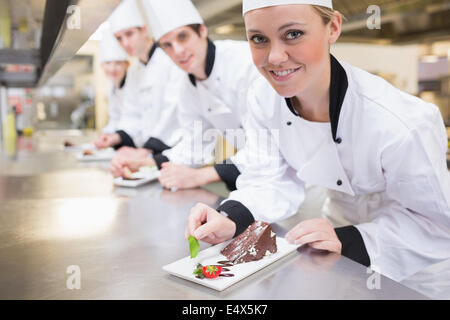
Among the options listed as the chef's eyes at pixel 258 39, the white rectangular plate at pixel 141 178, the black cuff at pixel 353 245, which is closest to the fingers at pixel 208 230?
the black cuff at pixel 353 245

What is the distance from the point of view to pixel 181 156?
1.83 metres

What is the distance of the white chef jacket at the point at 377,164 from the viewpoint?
2.89 feet

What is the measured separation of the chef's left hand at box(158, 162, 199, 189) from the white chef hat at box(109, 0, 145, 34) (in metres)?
1.12

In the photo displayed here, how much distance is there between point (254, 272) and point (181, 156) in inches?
45.7

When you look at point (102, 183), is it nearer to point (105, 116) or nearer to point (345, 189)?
point (345, 189)

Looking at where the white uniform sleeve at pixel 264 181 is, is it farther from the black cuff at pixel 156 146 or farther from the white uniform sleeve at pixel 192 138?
the black cuff at pixel 156 146

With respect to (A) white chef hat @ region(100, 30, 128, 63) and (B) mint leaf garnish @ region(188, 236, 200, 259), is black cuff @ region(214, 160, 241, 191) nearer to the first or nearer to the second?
(B) mint leaf garnish @ region(188, 236, 200, 259)

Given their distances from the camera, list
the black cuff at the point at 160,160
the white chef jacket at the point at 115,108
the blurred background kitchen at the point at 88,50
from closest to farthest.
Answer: the blurred background kitchen at the point at 88,50
the black cuff at the point at 160,160
the white chef jacket at the point at 115,108

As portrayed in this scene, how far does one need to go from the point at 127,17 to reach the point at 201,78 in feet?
2.88

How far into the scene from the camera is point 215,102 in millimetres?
1689

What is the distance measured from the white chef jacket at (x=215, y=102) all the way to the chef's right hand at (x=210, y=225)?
496 millimetres

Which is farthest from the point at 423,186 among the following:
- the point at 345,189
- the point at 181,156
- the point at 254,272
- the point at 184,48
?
the point at 181,156

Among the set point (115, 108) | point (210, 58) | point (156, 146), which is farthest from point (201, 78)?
point (115, 108)

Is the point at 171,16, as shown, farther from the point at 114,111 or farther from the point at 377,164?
the point at 114,111
